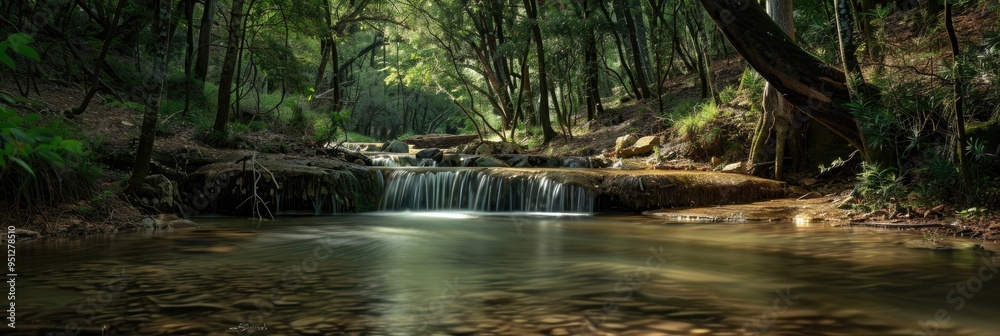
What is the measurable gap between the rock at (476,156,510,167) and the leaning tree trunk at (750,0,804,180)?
23.5 ft

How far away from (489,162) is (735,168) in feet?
22.3

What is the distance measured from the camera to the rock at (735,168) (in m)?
12.9

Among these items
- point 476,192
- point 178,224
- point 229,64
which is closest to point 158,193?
point 178,224

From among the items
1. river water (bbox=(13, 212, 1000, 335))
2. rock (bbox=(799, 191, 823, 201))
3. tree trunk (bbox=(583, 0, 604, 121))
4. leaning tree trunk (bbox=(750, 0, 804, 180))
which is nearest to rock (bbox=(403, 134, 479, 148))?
tree trunk (bbox=(583, 0, 604, 121))

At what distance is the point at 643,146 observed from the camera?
16.4m

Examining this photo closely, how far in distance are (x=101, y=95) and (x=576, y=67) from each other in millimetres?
16628

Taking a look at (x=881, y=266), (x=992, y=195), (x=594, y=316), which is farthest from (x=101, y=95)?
(x=992, y=195)

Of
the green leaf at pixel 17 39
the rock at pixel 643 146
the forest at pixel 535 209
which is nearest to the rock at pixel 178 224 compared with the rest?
the forest at pixel 535 209

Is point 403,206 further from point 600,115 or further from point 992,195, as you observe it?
point 600,115

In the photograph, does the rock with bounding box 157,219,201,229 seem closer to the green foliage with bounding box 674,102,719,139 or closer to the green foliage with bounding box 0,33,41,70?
the green foliage with bounding box 0,33,41,70

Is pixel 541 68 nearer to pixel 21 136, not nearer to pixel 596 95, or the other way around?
pixel 596 95

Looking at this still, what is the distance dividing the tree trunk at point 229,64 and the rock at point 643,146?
9.82m

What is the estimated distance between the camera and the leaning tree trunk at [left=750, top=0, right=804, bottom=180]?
11.7m

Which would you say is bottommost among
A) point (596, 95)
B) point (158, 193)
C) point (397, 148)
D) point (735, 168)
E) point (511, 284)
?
point (511, 284)
